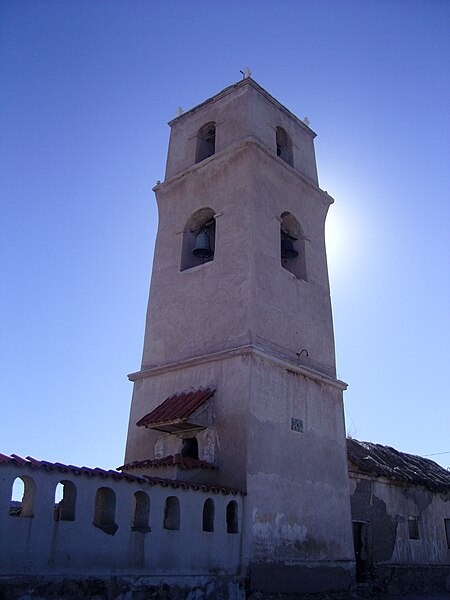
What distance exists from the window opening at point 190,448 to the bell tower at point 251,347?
23 millimetres

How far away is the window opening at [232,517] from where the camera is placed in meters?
10.6

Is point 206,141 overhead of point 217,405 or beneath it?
overhead

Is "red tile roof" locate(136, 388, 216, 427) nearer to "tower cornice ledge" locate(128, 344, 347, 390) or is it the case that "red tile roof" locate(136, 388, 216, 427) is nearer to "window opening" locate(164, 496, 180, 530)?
"tower cornice ledge" locate(128, 344, 347, 390)

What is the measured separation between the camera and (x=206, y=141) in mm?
17594

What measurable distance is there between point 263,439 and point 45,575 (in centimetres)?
519

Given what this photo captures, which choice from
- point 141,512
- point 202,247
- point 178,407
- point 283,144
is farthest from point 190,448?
point 283,144

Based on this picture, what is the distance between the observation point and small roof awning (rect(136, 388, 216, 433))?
37.6 feet

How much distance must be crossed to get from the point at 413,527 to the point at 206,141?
13612mm

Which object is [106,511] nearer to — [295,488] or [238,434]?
→ [238,434]

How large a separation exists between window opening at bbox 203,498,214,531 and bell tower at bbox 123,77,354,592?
0.69 metres

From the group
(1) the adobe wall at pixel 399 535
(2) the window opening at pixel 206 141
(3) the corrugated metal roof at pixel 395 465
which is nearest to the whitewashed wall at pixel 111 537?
(1) the adobe wall at pixel 399 535

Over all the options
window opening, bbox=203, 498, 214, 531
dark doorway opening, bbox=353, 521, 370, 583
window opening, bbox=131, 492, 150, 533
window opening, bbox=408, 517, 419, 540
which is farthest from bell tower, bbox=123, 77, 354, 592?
window opening, bbox=408, 517, 419, 540

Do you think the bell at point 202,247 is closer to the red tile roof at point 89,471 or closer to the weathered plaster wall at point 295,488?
the weathered plaster wall at point 295,488

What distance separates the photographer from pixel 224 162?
15.4m
